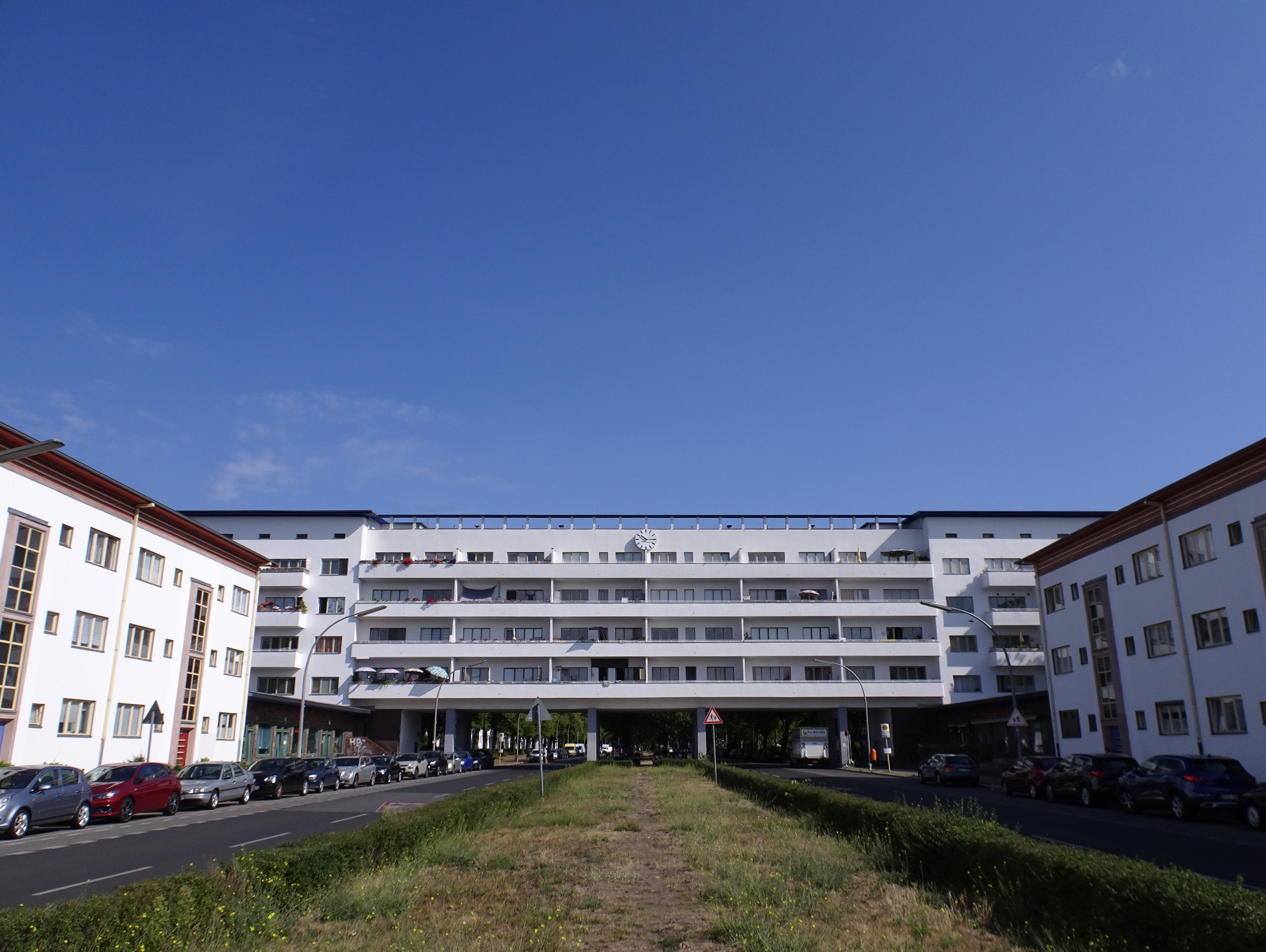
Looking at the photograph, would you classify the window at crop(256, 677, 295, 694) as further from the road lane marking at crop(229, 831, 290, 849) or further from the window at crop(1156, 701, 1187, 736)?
the window at crop(1156, 701, 1187, 736)

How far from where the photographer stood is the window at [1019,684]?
67.9 meters

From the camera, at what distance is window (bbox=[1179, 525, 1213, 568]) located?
108 feet

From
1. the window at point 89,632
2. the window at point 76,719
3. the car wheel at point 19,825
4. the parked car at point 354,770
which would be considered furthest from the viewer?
the parked car at point 354,770

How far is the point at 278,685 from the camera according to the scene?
68.4 m

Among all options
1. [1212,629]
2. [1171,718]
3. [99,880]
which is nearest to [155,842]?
[99,880]

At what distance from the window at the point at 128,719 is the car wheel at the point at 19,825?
16.1m

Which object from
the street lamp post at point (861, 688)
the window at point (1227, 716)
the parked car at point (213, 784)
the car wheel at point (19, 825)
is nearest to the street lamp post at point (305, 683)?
the parked car at point (213, 784)

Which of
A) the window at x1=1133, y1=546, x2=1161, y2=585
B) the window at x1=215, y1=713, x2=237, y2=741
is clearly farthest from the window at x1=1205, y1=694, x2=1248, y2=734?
the window at x1=215, y1=713, x2=237, y2=741

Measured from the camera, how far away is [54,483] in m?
32.6

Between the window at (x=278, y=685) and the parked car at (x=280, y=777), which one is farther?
the window at (x=278, y=685)

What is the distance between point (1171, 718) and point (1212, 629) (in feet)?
14.6

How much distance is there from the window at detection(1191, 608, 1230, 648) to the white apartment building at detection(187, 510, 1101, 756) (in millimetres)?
33336

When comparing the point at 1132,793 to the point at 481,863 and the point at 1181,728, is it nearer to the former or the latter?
the point at 1181,728

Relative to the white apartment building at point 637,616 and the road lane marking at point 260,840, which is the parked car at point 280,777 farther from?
the white apartment building at point 637,616
